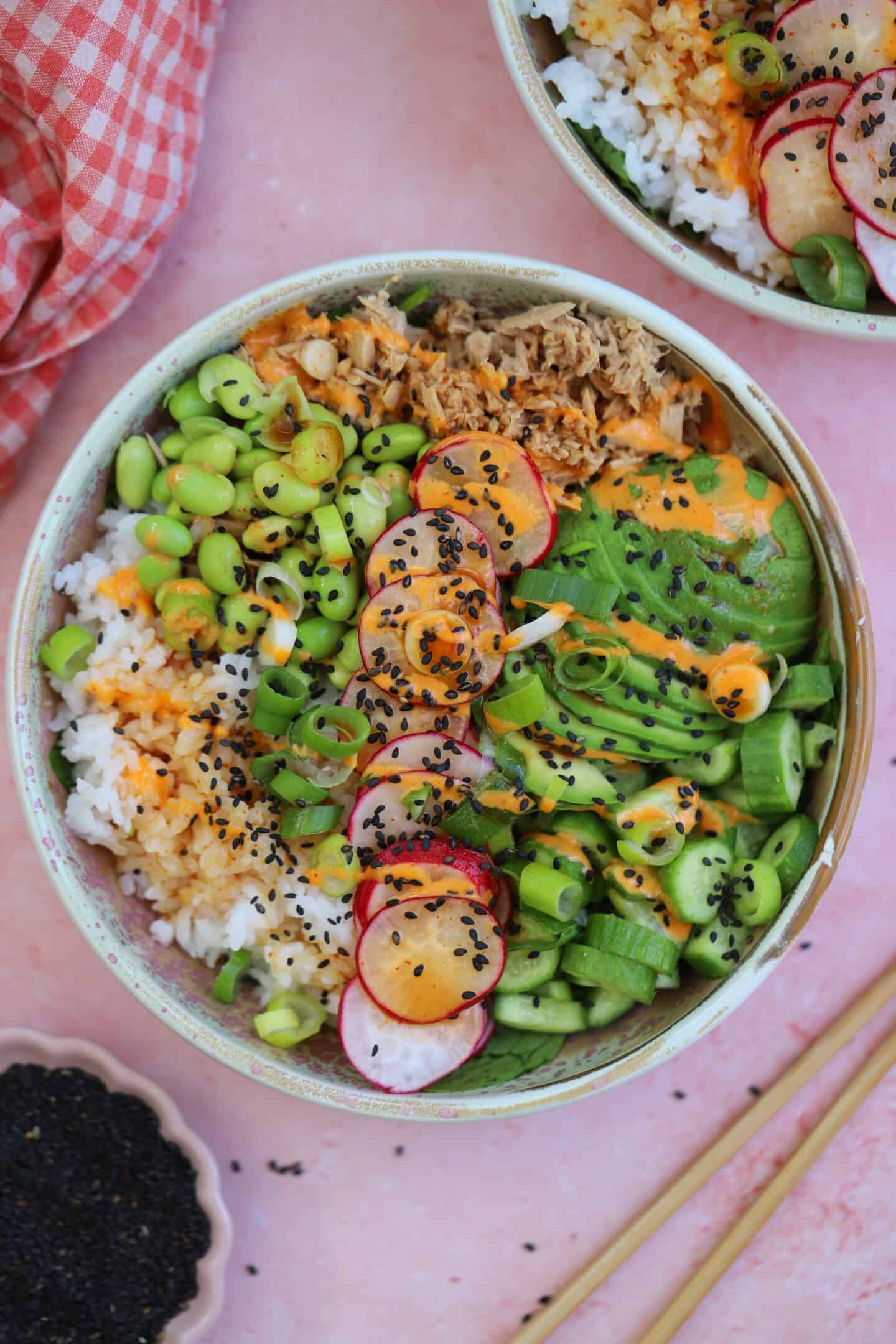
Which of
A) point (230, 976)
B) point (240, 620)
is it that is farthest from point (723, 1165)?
point (240, 620)

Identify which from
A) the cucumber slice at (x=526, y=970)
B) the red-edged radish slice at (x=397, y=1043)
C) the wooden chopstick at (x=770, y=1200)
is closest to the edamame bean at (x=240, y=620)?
the red-edged radish slice at (x=397, y=1043)

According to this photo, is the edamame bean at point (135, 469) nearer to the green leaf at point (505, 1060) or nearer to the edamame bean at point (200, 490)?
the edamame bean at point (200, 490)

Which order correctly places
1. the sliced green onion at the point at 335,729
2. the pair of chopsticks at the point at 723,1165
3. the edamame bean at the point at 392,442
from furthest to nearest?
the pair of chopsticks at the point at 723,1165 < the edamame bean at the point at 392,442 < the sliced green onion at the point at 335,729

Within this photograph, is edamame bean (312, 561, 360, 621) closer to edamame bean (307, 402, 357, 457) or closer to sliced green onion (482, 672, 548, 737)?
edamame bean (307, 402, 357, 457)

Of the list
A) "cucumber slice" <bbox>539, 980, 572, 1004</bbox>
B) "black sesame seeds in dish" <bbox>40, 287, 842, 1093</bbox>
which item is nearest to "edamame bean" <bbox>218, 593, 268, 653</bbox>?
"black sesame seeds in dish" <bbox>40, 287, 842, 1093</bbox>

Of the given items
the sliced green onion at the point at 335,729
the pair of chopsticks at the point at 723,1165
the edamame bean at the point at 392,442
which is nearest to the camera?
the sliced green onion at the point at 335,729

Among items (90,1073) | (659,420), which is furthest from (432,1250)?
(659,420)

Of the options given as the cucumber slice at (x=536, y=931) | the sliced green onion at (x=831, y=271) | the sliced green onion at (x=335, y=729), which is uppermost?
the sliced green onion at (x=831, y=271)

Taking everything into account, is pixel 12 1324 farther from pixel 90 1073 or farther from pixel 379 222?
pixel 379 222
